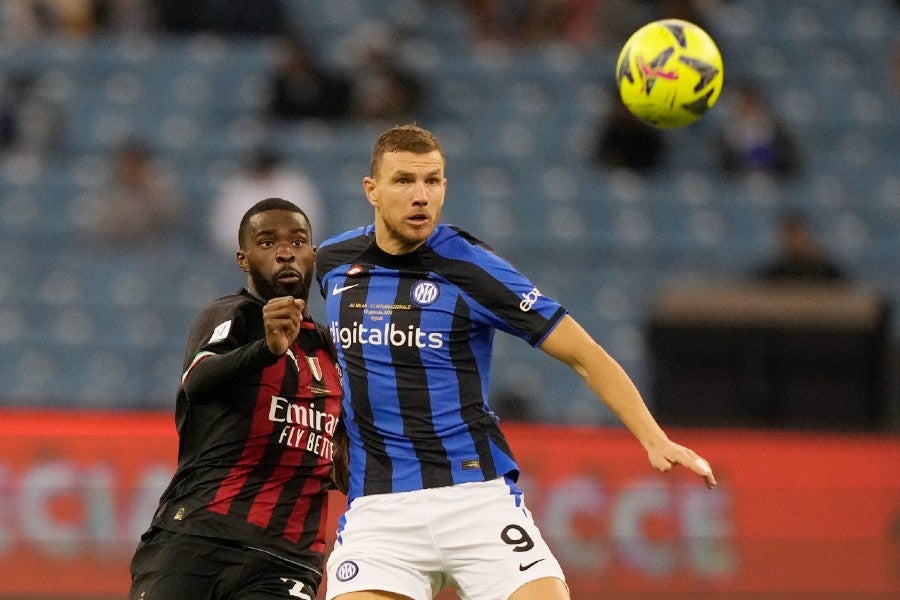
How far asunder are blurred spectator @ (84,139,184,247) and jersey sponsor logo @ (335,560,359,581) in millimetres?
7569

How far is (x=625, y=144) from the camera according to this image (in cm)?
1264

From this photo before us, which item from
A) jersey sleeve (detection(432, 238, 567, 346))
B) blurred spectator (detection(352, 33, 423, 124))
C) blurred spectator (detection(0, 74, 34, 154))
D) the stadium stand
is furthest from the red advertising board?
blurred spectator (detection(0, 74, 34, 154))

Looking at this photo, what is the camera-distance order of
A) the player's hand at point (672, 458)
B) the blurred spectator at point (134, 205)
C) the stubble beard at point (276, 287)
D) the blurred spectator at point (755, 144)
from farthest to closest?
the blurred spectator at point (755, 144)
the blurred spectator at point (134, 205)
the stubble beard at point (276, 287)
the player's hand at point (672, 458)

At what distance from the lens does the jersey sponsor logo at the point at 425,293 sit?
5078mm

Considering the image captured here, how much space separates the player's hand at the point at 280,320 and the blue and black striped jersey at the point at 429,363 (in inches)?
15.3

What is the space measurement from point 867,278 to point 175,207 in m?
5.50

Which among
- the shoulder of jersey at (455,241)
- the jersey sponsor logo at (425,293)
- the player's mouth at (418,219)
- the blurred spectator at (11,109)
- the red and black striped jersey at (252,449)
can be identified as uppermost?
the blurred spectator at (11,109)

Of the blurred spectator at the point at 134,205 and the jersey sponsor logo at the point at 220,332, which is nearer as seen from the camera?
the jersey sponsor logo at the point at 220,332

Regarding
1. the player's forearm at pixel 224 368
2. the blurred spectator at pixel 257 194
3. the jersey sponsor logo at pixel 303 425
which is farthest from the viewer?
the blurred spectator at pixel 257 194

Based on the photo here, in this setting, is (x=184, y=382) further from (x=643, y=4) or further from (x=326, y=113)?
(x=643, y=4)

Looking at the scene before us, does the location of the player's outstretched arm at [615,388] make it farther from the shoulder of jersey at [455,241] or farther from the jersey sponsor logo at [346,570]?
the jersey sponsor logo at [346,570]

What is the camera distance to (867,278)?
12.1m

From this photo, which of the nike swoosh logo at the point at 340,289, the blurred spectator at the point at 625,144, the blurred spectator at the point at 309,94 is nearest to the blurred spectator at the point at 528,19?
the blurred spectator at the point at 625,144

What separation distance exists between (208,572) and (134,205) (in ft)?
24.3
